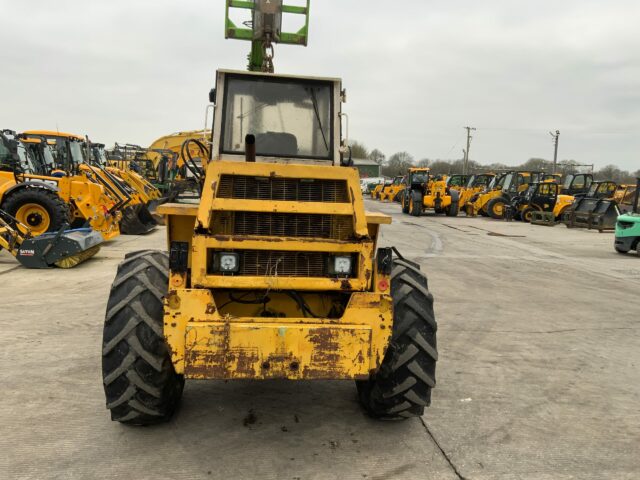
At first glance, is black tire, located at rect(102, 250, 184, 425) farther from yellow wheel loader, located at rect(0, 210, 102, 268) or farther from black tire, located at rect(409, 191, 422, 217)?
black tire, located at rect(409, 191, 422, 217)

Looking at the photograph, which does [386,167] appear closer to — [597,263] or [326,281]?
[597,263]

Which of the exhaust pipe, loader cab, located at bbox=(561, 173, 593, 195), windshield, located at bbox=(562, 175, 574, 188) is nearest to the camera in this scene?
the exhaust pipe

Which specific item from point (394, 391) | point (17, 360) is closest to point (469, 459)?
point (394, 391)

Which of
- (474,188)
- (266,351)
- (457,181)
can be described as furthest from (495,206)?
(266,351)

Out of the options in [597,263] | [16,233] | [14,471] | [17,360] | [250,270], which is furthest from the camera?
[597,263]

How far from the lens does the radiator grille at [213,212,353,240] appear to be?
11.9 ft

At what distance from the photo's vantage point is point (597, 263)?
12609 mm

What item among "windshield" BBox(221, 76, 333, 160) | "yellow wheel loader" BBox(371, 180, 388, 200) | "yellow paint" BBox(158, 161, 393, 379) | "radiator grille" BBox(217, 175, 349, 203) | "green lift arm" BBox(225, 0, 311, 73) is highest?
"green lift arm" BBox(225, 0, 311, 73)

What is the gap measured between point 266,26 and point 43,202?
657 cm

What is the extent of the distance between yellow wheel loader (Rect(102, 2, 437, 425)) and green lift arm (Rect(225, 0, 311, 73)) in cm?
479

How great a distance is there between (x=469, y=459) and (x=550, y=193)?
23.9m

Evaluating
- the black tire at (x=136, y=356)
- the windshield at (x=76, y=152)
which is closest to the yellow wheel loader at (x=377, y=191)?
the windshield at (x=76, y=152)

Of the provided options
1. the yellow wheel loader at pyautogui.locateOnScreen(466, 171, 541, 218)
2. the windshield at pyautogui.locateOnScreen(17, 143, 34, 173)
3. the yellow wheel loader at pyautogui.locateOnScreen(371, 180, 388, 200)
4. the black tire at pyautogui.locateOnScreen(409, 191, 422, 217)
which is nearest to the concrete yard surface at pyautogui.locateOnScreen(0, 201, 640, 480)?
the windshield at pyautogui.locateOnScreen(17, 143, 34, 173)

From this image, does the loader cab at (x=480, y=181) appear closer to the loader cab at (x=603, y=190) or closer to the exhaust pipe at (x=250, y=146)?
the loader cab at (x=603, y=190)
